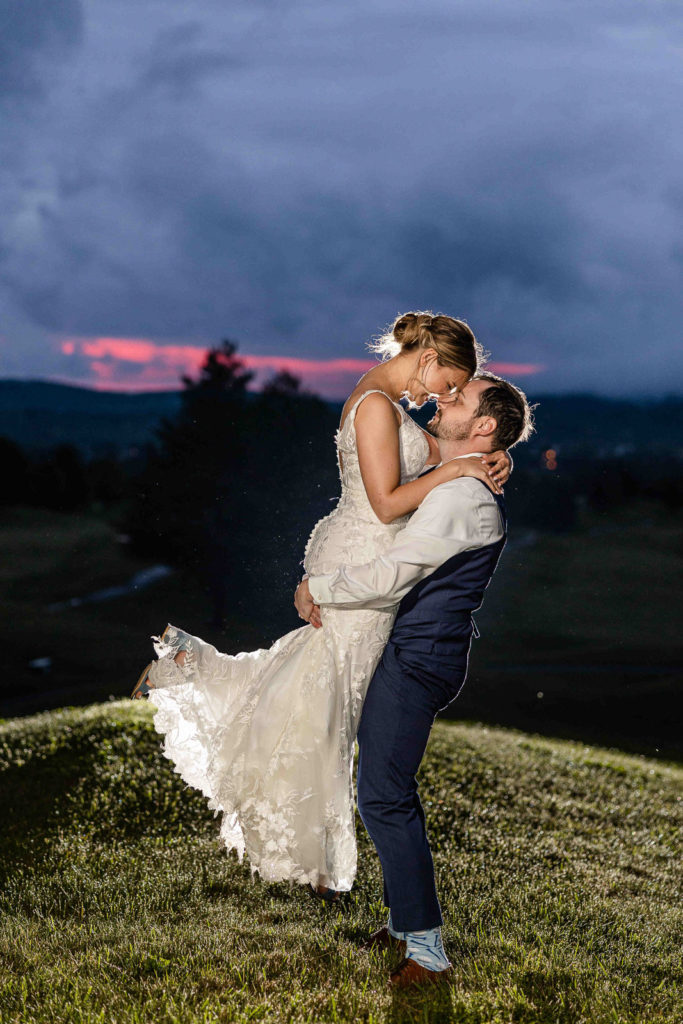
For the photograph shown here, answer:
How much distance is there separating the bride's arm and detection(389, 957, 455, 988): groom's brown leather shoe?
2.07 metres

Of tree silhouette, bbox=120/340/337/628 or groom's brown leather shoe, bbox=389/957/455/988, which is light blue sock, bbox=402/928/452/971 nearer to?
groom's brown leather shoe, bbox=389/957/455/988

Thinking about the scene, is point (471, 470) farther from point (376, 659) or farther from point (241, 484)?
point (241, 484)

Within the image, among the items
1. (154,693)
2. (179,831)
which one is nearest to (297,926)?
(154,693)

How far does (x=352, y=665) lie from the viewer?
4594mm

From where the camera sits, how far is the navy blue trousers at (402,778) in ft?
13.6

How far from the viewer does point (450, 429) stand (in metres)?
4.25

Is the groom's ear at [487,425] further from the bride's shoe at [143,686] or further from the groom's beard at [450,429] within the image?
the bride's shoe at [143,686]

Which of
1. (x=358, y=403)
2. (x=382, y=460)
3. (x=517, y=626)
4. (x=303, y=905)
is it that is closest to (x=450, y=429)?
(x=382, y=460)

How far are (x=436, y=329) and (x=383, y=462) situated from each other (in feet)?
2.39

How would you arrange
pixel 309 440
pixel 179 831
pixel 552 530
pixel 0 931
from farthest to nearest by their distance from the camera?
pixel 552 530
pixel 309 440
pixel 179 831
pixel 0 931

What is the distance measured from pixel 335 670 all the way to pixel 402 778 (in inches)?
27.0

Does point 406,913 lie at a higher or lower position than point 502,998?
higher

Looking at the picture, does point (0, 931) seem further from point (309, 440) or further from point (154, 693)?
point (309, 440)

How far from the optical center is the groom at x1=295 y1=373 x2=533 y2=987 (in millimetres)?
4062
